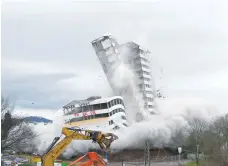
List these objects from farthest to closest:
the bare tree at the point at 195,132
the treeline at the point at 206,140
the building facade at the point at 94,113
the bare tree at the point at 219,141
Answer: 1. the building facade at the point at 94,113
2. the bare tree at the point at 195,132
3. the treeline at the point at 206,140
4. the bare tree at the point at 219,141

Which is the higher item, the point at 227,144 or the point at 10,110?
the point at 10,110

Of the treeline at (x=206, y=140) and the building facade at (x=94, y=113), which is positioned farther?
the building facade at (x=94, y=113)

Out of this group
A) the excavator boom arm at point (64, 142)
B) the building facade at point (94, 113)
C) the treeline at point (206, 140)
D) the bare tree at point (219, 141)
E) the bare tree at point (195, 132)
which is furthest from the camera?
the building facade at point (94, 113)

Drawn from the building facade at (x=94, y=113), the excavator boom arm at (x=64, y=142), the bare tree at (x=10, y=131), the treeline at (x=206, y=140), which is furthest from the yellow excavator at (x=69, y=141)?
the building facade at (x=94, y=113)

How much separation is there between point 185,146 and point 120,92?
5.73 meters

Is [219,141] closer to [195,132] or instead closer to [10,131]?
[195,132]

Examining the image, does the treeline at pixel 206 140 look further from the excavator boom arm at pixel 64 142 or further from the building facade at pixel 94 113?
the excavator boom arm at pixel 64 142

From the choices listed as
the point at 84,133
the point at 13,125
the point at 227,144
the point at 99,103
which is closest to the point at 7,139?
the point at 13,125

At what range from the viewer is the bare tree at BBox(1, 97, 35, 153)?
11953 mm

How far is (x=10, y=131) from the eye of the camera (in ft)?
41.9

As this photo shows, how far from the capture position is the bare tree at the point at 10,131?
1195cm

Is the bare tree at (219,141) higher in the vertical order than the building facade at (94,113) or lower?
lower

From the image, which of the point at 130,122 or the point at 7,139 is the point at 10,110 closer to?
the point at 7,139

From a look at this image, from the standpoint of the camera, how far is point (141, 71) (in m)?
26.6
